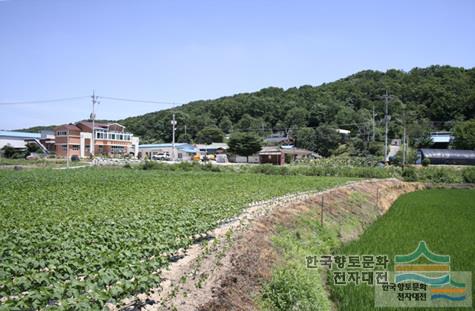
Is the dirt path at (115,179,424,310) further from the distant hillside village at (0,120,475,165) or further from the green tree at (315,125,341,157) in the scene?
the green tree at (315,125,341,157)

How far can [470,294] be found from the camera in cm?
656

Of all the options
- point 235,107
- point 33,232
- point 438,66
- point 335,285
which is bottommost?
point 335,285

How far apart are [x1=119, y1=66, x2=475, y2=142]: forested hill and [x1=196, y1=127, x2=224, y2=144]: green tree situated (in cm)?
297

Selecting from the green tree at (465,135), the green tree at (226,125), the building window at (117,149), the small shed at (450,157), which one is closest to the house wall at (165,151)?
the building window at (117,149)

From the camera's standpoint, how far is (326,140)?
67.4 metres

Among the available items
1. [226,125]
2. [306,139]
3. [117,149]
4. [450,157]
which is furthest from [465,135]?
[117,149]

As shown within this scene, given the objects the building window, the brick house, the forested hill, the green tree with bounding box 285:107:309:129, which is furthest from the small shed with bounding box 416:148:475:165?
the building window

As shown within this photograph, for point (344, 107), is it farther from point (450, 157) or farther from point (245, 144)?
point (450, 157)

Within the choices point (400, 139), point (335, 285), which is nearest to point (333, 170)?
point (335, 285)

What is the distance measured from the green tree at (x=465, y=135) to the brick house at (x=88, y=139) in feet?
177

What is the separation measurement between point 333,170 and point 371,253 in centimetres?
2422

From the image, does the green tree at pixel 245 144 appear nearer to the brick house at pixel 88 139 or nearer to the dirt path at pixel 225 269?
the brick house at pixel 88 139

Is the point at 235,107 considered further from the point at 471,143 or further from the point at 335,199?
the point at 335,199

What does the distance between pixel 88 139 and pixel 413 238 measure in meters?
57.5
